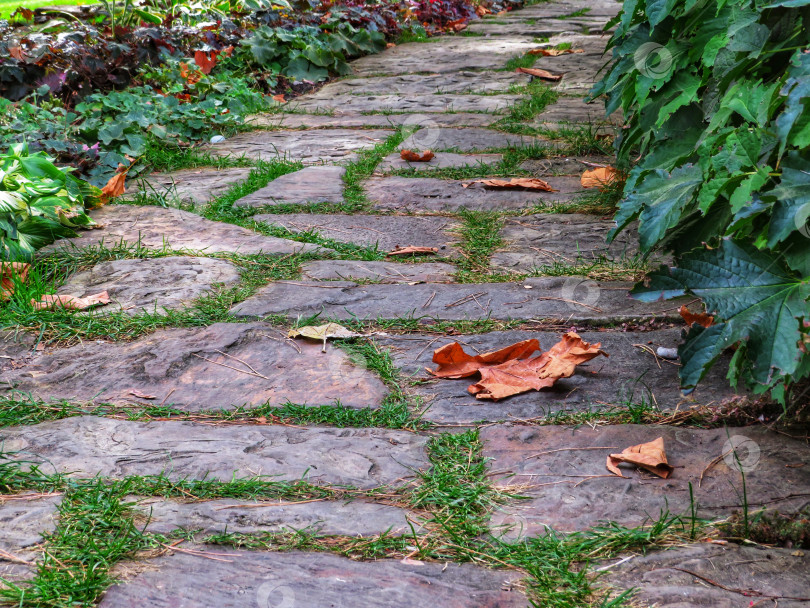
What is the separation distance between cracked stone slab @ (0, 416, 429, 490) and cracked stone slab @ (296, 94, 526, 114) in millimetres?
3275

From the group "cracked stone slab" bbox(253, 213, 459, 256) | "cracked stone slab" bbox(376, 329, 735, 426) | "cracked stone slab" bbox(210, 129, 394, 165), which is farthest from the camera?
"cracked stone slab" bbox(210, 129, 394, 165)

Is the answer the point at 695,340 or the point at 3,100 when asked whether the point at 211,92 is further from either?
the point at 695,340

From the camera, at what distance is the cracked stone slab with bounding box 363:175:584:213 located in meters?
3.21

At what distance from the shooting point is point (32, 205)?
273cm

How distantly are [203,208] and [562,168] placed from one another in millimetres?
1643

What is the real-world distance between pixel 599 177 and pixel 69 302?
2.18 metres

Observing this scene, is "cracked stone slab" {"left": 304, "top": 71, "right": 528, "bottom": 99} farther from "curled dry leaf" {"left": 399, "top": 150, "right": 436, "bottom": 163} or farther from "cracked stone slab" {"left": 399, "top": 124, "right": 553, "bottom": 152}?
"curled dry leaf" {"left": 399, "top": 150, "right": 436, "bottom": 163}

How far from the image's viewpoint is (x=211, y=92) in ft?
15.4

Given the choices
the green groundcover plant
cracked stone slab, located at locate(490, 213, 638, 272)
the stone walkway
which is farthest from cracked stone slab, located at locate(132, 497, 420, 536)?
cracked stone slab, located at locate(490, 213, 638, 272)

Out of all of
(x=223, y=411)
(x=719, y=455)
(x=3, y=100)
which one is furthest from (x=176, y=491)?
(x=3, y=100)

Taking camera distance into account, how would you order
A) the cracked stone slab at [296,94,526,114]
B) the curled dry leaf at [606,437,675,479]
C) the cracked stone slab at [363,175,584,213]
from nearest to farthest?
the curled dry leaf at [606,437,675,479] → the cracked stone slab at [363,175,584,213] → the cracked stone slab at [296,94,526,114]

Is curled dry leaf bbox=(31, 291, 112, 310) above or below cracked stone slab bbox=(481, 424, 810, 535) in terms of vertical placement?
above
